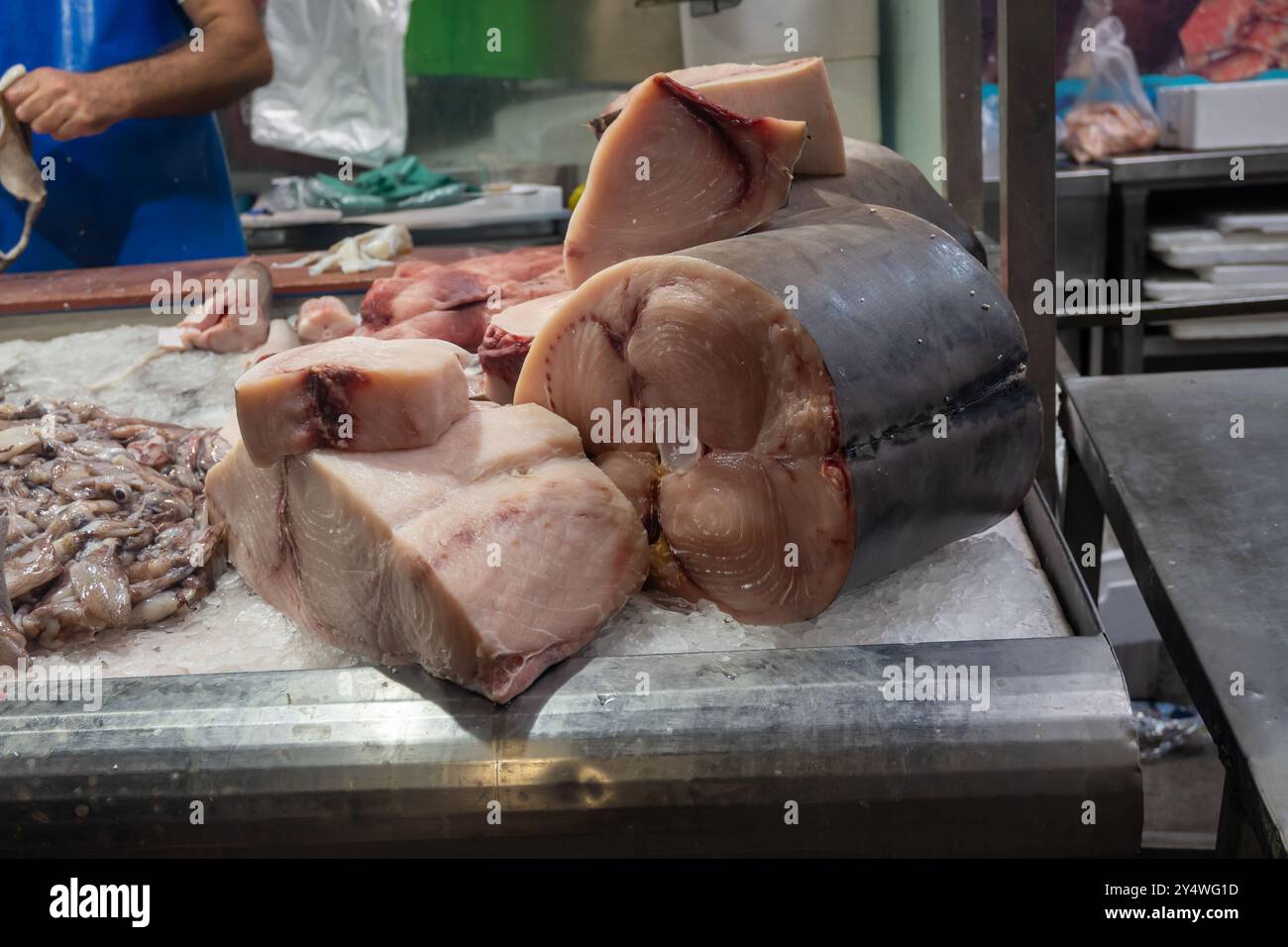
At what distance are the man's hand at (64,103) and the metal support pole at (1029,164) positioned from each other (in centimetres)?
306

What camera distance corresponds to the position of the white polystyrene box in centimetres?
464

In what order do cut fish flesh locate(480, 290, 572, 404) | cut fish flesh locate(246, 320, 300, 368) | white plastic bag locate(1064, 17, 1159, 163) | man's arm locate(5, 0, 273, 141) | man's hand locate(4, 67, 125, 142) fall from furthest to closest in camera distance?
1. white plastic bag locate(1064, 17, 1159, 163)
2. man's arm locate(5, 0, 273, 141)
3. man's hand locate(4, 67, 125, 142)
4. cut fish flesh locate(246, 320, 300, 368)
5. cut fish flesh locate(480, 290, 572, 404)

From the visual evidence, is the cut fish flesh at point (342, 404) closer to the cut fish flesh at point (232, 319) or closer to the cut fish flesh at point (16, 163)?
the cut fish flesh at point (232, 319)

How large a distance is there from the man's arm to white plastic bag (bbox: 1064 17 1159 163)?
3.50m

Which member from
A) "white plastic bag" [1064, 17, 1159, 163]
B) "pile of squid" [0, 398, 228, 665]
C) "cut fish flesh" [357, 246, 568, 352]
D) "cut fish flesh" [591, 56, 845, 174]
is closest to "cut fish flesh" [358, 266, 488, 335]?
"cut fish flesh" [357, 246, 568, 352]

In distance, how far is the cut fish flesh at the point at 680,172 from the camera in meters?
1.75

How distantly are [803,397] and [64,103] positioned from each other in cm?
332

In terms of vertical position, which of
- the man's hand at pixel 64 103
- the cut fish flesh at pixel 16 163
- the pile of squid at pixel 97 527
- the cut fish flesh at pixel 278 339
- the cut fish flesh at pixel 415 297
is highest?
the man's hand at pixel 64 103

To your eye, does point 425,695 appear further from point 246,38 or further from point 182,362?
point 246,38

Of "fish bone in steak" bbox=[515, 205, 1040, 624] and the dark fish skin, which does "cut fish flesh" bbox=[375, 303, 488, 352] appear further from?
the dark fish skin

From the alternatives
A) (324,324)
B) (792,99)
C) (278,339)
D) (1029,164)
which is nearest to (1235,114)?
(1029,164)

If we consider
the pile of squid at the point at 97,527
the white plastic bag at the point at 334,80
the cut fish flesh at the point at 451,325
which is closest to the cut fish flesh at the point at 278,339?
the cut fish flesh at the point at 451,325

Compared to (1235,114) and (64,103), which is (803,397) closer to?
(64,103)

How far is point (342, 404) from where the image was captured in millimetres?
1526
